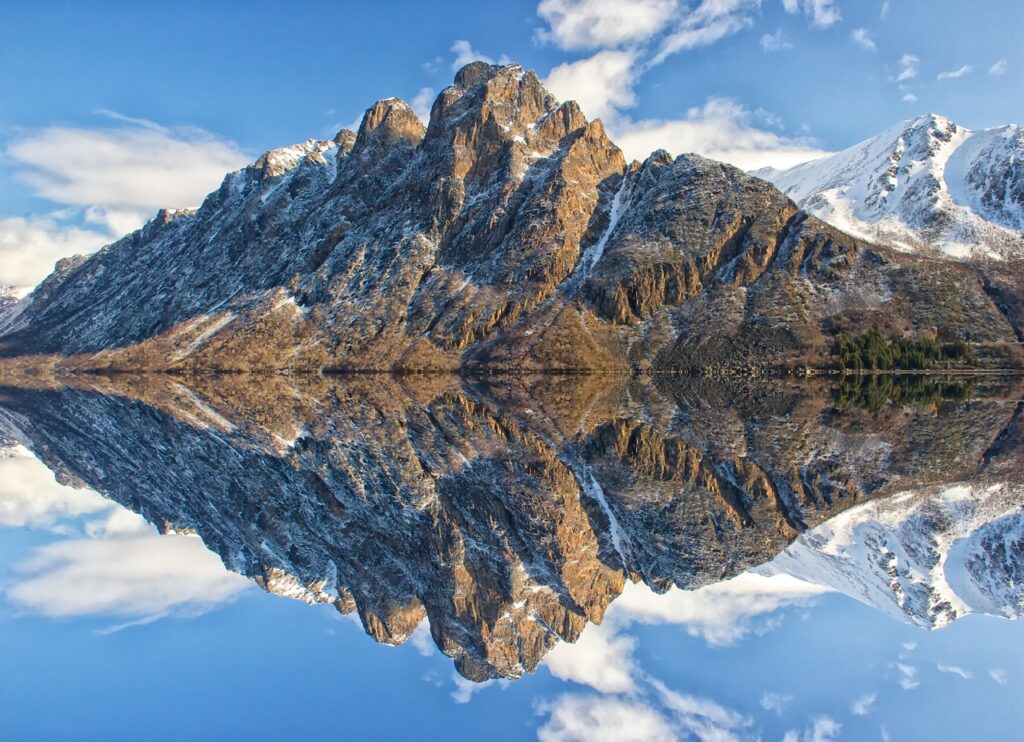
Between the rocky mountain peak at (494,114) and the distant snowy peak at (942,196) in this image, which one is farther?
the rocky mountain peak at (494,114)

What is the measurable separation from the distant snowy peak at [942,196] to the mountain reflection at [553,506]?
11729 cm

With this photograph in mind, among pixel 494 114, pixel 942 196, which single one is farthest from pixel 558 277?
pixel 942 196

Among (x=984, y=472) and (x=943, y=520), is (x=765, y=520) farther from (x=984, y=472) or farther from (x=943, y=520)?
(x=984, y=472)

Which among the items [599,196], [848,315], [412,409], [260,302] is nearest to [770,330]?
[848,315]

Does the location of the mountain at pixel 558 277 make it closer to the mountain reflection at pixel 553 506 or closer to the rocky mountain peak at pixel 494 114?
the rocky mountain peak at pixel 494 114

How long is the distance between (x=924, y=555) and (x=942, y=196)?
173 m

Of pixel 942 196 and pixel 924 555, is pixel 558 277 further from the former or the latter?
pixel 924 555

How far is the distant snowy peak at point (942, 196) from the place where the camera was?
6058 inches

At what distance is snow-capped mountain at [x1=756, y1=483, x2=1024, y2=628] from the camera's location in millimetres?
25453

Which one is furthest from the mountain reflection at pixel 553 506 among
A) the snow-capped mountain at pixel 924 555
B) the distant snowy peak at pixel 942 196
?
the distant snowy peak at pixel 942 196

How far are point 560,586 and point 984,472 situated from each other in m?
24.6

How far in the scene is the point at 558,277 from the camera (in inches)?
6068

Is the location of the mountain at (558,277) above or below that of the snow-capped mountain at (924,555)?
above

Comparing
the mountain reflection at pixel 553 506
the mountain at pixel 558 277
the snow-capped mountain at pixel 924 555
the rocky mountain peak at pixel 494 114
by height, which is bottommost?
the snow-capped mountain at pixel 924 555
